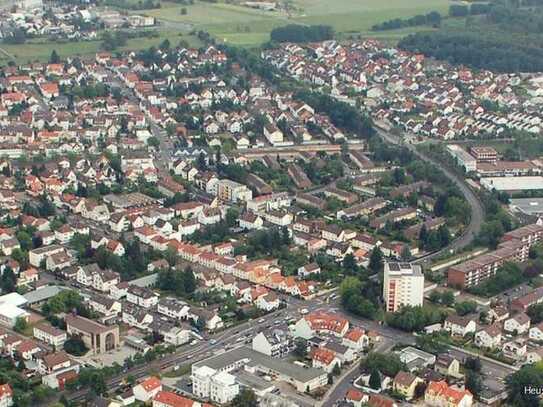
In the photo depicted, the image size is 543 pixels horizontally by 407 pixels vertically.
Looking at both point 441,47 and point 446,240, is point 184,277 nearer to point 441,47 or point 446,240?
point 446,240

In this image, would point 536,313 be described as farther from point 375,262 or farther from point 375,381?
point 375,381

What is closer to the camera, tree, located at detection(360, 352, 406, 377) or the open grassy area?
tree, located at detection(360, 352, 406, 377)

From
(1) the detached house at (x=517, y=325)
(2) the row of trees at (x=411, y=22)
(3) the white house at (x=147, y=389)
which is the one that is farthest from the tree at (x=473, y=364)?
(2) the row of trees at (x=411, y=22)

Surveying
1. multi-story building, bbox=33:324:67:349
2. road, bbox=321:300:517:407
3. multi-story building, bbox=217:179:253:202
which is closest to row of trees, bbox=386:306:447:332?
road, bbox=321:300:517:407

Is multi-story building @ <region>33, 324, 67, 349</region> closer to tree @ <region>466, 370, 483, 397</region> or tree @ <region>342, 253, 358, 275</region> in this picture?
tree @ <region>342, 253, 358, 275</region>

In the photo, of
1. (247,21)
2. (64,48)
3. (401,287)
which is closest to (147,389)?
(401,287)

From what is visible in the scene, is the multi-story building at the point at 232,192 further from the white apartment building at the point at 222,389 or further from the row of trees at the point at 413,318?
the white apartment building at the point at 222,389
